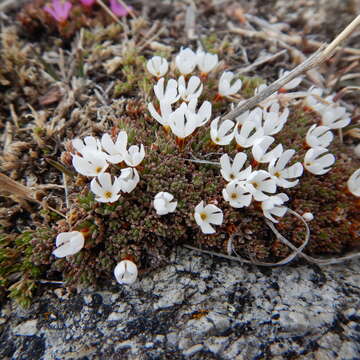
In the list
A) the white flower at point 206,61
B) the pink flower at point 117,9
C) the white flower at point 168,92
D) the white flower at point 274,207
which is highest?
the pink flower at point 117,9

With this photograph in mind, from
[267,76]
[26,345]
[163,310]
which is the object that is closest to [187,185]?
[163,310]

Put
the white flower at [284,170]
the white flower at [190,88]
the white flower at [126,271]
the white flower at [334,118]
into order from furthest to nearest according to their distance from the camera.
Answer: the white flower at [334,118] < the white flower at [190,88] < the white flower at [284,170] < the white flower at [126,271]

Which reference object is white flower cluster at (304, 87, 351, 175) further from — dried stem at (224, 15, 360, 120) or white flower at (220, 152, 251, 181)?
white flower at (220, 152, 251, 181)

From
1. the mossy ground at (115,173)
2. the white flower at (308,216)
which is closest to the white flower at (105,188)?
the mossy ground at (115,173)

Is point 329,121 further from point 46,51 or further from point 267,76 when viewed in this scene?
point 46,51

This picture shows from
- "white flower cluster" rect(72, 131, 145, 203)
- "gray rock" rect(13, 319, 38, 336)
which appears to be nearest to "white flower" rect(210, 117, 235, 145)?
"white flower cluster" rect(72, 131, 145, 203)

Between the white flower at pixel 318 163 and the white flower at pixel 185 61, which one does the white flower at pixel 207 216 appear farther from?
the white flower at pixel 185 61

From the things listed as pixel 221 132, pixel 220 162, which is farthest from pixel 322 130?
pixel 220 162
